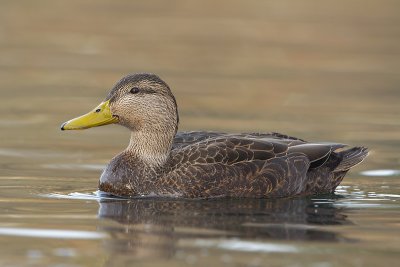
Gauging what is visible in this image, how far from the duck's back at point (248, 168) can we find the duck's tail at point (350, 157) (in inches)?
4.8

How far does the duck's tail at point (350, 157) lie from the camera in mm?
13438

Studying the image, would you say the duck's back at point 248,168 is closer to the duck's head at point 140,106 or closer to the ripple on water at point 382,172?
the duck's head at point 140,106

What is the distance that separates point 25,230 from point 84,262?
4.44 feet

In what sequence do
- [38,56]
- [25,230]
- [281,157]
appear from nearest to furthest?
Result: 1. [25,230]
2. [281,157]
3. [38,56]

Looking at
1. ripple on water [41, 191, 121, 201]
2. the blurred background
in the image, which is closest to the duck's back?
ripple on water [41, 191, 121, 201]

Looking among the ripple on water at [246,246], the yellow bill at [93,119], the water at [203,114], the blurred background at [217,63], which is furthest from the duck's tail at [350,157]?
the ripple on water at [246,246]

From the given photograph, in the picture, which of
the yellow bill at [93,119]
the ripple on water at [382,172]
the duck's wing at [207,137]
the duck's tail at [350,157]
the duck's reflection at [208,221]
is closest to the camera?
the duck's reflection at [208,221]

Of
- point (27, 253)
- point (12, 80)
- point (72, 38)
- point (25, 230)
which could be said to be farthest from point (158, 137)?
point (72, 38)

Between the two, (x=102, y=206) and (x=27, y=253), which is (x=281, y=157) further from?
(x=27, y=253)

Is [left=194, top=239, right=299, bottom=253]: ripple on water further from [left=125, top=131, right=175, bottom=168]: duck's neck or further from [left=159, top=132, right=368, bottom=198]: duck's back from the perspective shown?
[left=125, top=131, right=175, bottom=168]: duck's neck

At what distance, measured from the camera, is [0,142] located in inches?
611

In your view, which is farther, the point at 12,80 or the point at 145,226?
the point at 12,80

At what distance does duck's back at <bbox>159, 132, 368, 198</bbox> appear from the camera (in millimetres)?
12672

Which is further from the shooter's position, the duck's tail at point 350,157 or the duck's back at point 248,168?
the duck's tail at point 350,157
